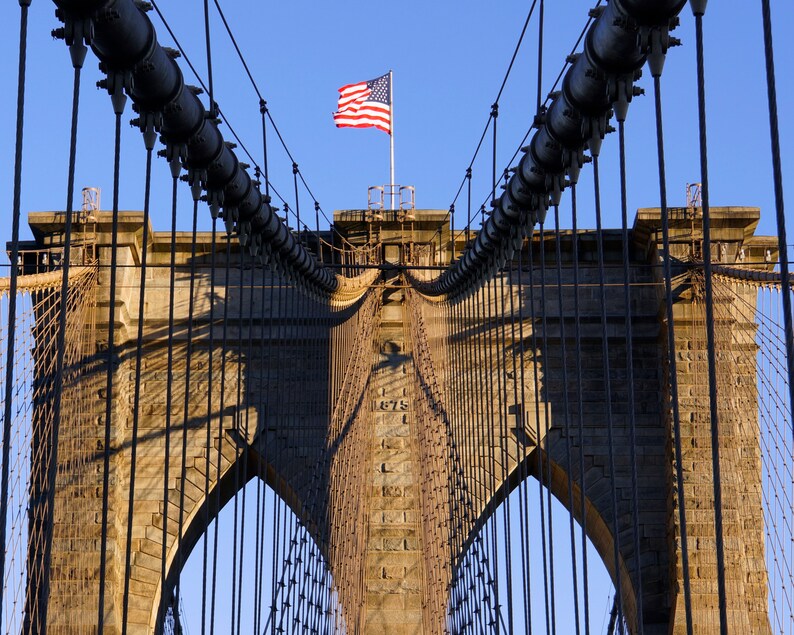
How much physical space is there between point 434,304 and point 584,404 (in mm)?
2934

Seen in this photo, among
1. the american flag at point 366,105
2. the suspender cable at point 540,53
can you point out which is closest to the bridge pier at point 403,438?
the american flag at point 366,105

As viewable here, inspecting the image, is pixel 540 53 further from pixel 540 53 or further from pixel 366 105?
pixel 366 105

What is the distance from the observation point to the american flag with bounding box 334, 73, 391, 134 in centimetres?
2800

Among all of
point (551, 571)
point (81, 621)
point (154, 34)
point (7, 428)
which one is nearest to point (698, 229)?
point (81, 621)

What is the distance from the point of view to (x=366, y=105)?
93.0 ft

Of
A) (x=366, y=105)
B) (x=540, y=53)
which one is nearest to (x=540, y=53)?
(x=540, y=53)

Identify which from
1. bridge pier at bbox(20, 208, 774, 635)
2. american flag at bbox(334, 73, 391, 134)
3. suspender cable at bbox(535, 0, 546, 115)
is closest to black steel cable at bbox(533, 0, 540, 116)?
suspender cable at bbox(535, 0, 546, 115)

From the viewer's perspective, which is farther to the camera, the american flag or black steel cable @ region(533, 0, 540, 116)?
the american flag

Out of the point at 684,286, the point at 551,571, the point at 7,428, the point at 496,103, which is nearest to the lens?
the point at 7,428

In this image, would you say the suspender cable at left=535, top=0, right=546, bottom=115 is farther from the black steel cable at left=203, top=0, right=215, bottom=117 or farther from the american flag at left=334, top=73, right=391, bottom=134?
the american flag at left=334, top=73, right=391, bottom=134

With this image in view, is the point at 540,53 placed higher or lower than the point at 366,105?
lower

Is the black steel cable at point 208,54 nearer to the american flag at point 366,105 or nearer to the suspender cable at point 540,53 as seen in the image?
the suspender cable at point 540,53

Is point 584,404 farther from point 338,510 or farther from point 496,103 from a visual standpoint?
point 496,103

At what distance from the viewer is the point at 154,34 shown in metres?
8.27
